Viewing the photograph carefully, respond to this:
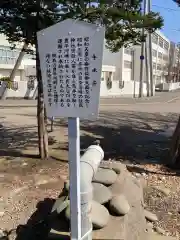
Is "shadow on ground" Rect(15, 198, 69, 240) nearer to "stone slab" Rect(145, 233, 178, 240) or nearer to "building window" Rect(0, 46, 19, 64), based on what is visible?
"stone slab" Rect(145, 233, 178, 240)

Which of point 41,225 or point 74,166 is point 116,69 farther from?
point 74,166

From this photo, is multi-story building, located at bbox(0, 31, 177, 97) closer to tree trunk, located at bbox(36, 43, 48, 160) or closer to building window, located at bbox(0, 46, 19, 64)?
Result: building window, located at bbox(0, 46, 19, 64)

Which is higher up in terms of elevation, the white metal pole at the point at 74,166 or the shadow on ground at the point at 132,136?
the white metal pole at the point at 74,166

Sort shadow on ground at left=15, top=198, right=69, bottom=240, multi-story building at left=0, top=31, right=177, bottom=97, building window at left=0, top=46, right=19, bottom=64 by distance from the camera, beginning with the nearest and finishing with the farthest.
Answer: shadow on ground at left=15, top=198, right=69, bottom=240 < multi-story building at left=0, top=31, right=177, bottom=97 < building window at left=0, top=46, right=19, bottom=64

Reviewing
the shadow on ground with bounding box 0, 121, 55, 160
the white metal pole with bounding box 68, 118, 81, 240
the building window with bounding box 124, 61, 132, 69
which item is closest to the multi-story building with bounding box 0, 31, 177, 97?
the building window with bounding box 124, 61, 132, 69

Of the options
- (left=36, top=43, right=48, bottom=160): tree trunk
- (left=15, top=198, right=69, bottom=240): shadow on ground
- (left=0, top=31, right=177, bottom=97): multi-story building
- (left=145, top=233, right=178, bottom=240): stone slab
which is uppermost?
(left=0, top=31, right=177, bottom=97): multi-story building

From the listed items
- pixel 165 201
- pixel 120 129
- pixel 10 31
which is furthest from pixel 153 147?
pixel 10 31

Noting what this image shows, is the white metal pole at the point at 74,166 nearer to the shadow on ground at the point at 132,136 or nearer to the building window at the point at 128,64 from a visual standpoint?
the shadow on ground at the point at 132,136

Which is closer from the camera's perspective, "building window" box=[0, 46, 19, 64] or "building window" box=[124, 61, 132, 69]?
"building window" box=[0, 46, 19, 64]

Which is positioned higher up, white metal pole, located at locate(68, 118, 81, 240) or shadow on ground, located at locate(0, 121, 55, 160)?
white metal pole, located at locate(68, 118, 81, 240)

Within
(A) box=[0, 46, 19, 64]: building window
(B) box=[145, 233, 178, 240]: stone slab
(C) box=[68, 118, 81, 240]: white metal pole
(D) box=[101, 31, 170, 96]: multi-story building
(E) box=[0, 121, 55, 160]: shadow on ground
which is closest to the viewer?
(C) box=[68, 118, 81, 240]: white metal pole

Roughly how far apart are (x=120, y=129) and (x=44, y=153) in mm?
5449

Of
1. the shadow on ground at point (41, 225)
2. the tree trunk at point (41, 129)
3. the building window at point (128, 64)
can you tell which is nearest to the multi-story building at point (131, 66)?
the building window at point (128, 64)

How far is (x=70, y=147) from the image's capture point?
347 centimetres
